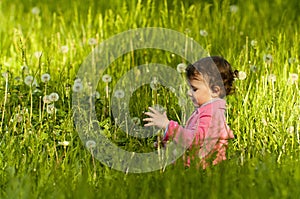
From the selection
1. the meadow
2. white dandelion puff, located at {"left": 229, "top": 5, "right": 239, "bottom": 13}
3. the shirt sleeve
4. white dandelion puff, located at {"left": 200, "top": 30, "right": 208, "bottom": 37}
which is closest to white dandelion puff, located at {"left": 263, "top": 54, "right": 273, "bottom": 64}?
the meadow

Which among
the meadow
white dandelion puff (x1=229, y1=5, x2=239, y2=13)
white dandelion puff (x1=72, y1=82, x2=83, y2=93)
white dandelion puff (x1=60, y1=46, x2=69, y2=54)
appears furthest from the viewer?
white dandelion puff (x1=229, y1=5, x2=239, y2=13)

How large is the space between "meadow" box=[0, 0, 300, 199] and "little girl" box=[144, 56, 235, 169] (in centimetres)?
11

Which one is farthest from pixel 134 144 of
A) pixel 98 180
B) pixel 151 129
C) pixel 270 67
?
pixel 270 67

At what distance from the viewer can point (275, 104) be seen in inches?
145

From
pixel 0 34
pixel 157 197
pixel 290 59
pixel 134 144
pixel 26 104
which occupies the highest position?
pixel 0 34

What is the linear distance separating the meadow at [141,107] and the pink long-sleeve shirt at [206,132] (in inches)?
3.7

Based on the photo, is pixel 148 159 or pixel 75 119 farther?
pixel 75 119

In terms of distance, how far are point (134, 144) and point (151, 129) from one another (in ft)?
0.73

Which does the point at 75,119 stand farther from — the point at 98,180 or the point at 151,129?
the point at 98,180

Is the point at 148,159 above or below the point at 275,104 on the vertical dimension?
below

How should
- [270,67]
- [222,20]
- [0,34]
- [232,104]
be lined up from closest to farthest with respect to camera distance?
[232,104] < [270,67] < [222,20] < [0,34]

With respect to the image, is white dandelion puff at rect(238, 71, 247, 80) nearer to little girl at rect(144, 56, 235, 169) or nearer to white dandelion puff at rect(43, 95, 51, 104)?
little girl at rect(144, 56, 235, 169)

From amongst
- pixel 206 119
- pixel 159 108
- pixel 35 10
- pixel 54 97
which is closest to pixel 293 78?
pixel 159 108

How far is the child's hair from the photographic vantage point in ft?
10.8
